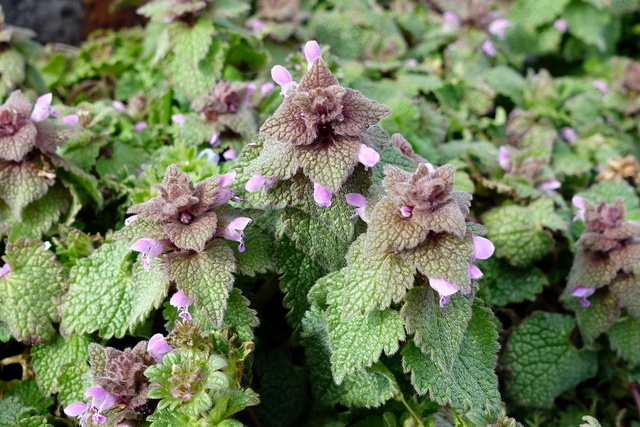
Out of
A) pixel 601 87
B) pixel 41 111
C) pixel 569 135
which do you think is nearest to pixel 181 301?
pixel 41 111

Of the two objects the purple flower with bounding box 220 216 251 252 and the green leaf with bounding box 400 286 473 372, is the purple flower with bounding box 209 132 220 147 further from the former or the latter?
the green leaf with bounding box 400 286 473 372

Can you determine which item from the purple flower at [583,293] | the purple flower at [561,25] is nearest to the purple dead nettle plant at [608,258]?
the purple flower at [583,293]

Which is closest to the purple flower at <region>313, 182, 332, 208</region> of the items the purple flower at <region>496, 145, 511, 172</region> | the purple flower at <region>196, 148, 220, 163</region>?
the purple flower at <region>196, 148, 220, 163</region>

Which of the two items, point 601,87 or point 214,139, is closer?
point 214,139

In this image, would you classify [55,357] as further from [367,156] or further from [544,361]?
[544,361]

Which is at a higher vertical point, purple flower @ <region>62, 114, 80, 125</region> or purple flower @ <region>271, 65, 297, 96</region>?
purple flower @ <region>271, 65, 297, 96</region>

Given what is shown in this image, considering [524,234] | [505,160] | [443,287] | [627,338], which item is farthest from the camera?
[505,160]
